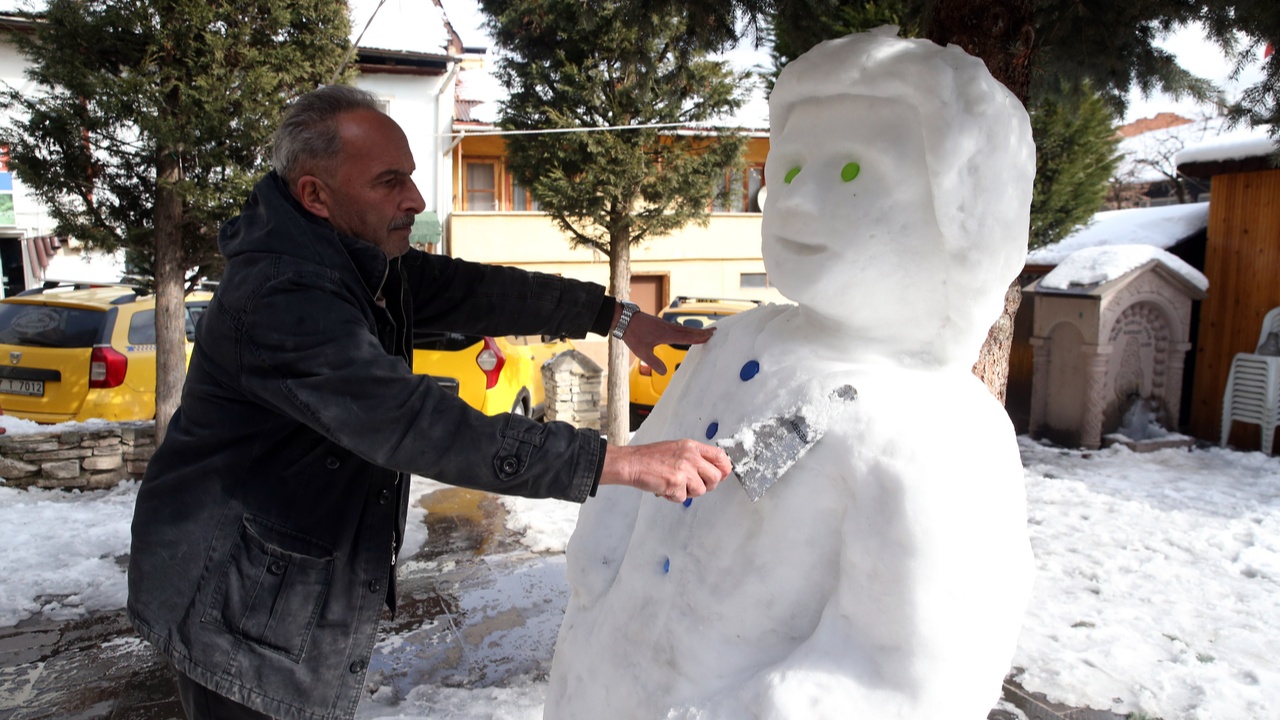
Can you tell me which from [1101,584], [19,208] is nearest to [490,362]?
[1101,584]

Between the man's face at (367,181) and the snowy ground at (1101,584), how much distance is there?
101 centimetres

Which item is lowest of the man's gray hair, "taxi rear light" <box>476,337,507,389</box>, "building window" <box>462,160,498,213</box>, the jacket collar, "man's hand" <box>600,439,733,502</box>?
"taxi rear light" <box>476,337,507,389</box>

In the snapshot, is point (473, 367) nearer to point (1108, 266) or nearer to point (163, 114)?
point (163, 114)

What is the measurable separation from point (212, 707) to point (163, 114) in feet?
16.4

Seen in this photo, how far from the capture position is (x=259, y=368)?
67.1 inches

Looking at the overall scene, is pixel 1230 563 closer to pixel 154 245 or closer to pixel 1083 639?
pixel 1083 639

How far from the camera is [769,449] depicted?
1.61m

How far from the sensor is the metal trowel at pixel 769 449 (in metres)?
1.60

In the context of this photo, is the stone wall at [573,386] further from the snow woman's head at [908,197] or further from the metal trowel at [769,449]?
the metal trowel at [769,449]

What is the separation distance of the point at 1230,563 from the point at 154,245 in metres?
7.40

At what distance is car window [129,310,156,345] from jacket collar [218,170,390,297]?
6.07 metres

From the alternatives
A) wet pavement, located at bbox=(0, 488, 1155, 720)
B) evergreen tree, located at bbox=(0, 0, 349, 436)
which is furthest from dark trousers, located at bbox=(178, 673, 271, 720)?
evergreen tree, located at bbox=(0, 0, 349, 436)

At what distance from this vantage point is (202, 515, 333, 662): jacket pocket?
182 centimetres

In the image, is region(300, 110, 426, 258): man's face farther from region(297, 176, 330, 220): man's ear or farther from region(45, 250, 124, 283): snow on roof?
region(45, 250, 124, 283): snow on roof
